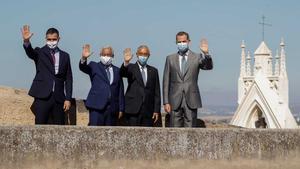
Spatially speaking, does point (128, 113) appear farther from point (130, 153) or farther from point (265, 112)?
point (265, 112)

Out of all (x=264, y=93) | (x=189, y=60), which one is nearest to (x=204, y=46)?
(x=189, y=60)

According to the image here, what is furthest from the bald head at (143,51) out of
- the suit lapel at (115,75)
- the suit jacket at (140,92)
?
the suit lapel at (115,75)

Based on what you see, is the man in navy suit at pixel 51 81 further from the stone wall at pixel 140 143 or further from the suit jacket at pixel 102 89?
the stone wall at pixel 140 143

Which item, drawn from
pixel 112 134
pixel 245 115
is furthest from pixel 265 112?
pixel 112 134

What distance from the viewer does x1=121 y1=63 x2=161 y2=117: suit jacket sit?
11375mm

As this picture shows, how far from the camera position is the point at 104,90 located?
36.3ft

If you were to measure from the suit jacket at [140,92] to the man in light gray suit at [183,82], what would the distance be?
12.7 inches

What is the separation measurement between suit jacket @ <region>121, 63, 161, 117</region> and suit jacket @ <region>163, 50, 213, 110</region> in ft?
1.06

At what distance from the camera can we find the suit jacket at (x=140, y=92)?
448 inches

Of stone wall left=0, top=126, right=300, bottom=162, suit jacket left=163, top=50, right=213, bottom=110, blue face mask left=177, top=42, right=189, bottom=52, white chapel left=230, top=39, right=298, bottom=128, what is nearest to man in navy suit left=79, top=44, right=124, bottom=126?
suit jacket left=163, top=50, right=213, bottom=110

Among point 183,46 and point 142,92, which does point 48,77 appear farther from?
point 183,46

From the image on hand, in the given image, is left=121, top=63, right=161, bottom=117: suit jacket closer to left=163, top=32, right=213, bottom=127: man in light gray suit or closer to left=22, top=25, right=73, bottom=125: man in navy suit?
left=163, top=32, right=213, bottom=127: man in light gray suit

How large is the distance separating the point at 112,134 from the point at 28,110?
3.26 m

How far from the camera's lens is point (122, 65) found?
1115 cm
